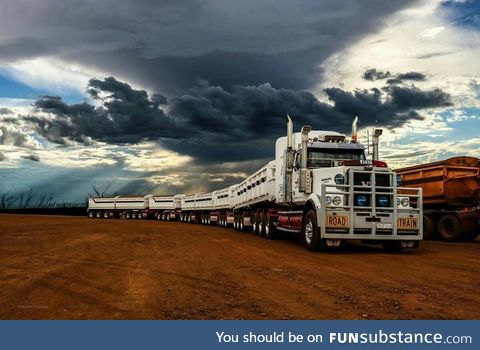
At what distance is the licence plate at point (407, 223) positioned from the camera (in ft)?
48.9

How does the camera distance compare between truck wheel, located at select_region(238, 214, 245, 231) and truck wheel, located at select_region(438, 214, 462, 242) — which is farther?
truck wheel, located at select_region(238, 214, 245, 231)

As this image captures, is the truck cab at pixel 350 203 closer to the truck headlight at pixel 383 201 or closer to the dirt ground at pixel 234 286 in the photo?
the truck headlight at pixel 383 201

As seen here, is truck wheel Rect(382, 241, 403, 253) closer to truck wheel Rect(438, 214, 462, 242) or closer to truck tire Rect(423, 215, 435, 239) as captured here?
truck wheel Rect(438, 214, 462, 242)

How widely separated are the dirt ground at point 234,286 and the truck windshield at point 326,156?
356 centimetres

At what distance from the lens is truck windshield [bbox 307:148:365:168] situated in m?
16.2

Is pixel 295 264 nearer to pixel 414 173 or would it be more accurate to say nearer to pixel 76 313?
pixel 76 313

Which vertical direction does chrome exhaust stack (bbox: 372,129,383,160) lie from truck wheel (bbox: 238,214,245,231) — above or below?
above

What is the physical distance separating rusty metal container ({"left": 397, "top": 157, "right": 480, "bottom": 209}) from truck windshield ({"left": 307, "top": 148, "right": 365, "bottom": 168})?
6.76 meters

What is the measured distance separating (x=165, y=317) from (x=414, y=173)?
1934 centimetres

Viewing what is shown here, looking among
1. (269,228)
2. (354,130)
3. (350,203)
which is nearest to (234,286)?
(350,203)

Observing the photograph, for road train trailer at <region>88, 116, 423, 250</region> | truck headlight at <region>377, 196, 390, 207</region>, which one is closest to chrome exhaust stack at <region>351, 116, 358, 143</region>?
road train trailer at <region>88, 116, 423, 250</region>

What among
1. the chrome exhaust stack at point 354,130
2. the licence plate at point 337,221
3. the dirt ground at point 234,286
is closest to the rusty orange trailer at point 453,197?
the chrome exhaust stack at point 354,130

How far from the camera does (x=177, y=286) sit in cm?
834

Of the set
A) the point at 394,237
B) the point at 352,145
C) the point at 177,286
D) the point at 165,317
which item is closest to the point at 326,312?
the point at 165,317
